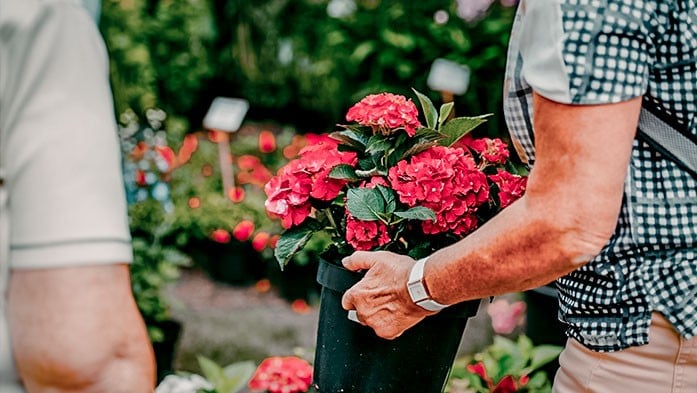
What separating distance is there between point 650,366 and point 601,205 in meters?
0.29

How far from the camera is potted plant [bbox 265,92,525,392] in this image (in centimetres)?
171

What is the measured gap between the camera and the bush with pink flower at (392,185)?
172 cm

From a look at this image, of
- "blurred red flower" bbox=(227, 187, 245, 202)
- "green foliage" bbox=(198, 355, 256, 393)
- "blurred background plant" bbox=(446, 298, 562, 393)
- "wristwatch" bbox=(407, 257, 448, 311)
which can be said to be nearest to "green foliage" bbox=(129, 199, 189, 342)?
"blurred red flower" bbox=(227, 187, 245, 202)

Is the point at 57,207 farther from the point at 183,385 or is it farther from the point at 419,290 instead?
the point at 183,385

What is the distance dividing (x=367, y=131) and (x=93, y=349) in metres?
1.03

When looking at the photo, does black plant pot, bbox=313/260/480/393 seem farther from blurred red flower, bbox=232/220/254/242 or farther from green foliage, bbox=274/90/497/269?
blurred red flower, bbox=232/220/254/242

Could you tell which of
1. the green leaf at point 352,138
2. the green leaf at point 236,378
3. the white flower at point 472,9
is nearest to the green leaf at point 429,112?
the green leaf at point 352,138

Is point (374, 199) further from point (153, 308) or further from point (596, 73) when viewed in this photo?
point (153, 308)

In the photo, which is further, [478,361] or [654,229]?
[478,361]

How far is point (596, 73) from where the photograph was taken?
3.82 feet

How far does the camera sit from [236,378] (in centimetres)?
236

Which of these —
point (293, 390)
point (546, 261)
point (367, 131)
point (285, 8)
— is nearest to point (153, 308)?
point (293, 390)

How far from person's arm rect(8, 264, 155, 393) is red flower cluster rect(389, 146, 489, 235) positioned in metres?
0.87

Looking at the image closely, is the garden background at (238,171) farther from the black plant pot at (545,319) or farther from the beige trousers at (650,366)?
the beige trousers at (650,366)
